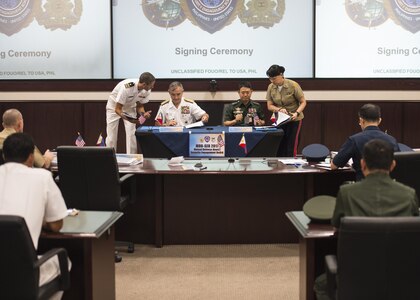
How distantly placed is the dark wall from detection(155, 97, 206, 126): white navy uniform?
1.40 metres

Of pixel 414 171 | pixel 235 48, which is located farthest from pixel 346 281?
pixel 235 48

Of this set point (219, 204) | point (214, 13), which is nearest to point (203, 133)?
point (219, 204)

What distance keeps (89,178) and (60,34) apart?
4.79 metres

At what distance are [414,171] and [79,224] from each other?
7.36 feet

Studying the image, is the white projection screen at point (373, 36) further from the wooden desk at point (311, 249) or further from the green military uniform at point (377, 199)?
the green military uniform at point (377, 199)

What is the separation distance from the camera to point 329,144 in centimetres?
871

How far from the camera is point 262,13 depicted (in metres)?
8.48

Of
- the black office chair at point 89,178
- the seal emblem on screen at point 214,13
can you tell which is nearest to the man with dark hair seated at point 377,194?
the black office chair at point 89,178

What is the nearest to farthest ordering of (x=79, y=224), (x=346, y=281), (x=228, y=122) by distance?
(x=346, y=281) < (x=79, y=224) < (x=228, y=122)

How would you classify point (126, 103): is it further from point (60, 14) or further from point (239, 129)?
point (60, 14)

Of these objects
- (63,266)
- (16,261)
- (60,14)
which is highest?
(60,14)

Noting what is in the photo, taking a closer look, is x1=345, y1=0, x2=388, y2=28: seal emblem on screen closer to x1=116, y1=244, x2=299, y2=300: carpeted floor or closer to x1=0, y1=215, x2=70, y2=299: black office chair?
x1=116, y1=244, x2=299, y2=300: carpeted floor

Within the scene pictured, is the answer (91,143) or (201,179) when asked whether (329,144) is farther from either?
(201,179)

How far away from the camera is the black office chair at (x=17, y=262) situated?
235 centimetres
